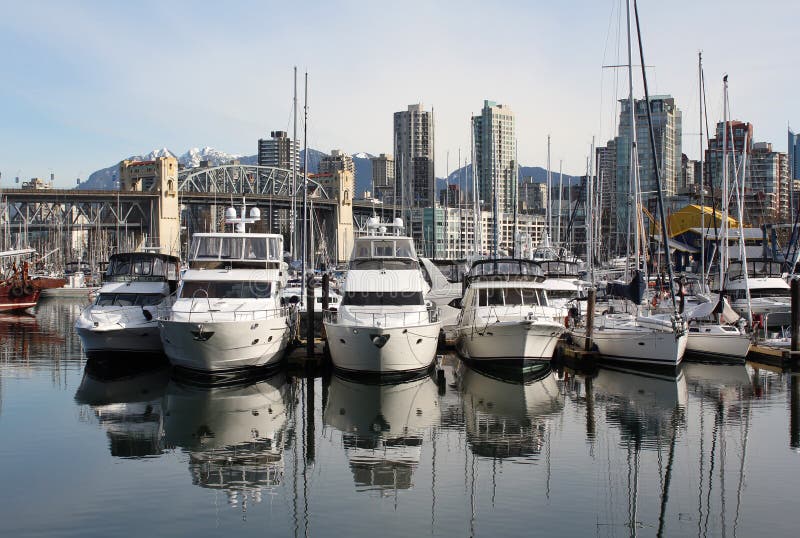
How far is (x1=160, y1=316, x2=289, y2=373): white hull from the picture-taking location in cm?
2956

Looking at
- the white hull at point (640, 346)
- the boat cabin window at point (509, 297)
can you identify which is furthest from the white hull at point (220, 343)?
the white hull at point (640, 346)

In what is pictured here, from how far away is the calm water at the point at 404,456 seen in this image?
16922 mm

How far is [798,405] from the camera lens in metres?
28.0

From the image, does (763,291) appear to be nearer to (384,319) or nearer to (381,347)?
(384,319)

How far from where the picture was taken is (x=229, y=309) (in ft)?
103

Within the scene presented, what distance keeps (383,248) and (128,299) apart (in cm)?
1092

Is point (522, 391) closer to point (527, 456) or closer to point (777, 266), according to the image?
point (527, 456)

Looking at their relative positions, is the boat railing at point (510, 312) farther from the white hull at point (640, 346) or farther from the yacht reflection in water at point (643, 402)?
the yacht reflection in water at point (643, 402)

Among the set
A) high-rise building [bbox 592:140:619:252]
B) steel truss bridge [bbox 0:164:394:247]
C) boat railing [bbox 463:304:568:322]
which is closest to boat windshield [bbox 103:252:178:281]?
boat railing [bbox 463:304:568:322]

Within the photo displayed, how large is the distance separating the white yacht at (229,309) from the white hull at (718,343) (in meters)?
17.0

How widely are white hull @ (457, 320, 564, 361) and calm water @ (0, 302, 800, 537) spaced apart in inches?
41.3

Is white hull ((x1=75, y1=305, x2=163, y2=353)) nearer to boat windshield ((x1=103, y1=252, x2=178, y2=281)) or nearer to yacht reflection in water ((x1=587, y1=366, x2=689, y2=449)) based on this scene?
boat windshield ((x1=103, y1=252, x2=178, y2=281))

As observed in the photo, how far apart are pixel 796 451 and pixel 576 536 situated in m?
9.28

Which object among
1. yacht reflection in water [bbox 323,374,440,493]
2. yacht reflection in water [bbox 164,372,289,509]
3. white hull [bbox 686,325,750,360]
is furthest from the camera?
white hull [bbox 686,325,750,360]
